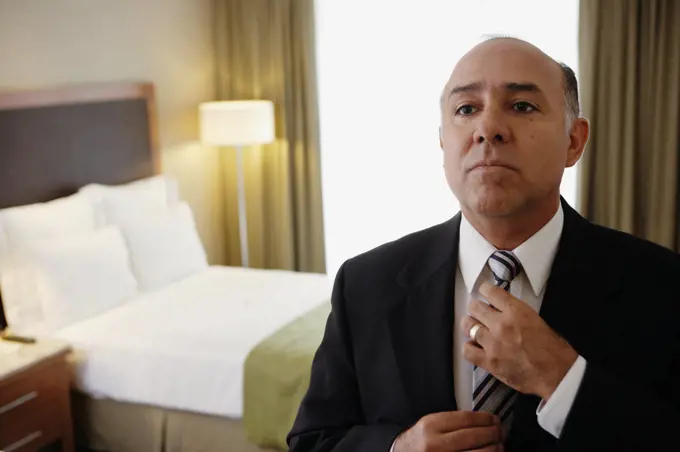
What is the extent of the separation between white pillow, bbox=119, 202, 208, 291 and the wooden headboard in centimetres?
37

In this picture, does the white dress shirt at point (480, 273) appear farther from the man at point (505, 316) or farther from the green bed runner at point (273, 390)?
the green bed runner at point (273, 390)

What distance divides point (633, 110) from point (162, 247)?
8.52 ft

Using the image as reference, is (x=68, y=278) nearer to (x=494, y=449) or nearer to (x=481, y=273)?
(x=481, y=273)

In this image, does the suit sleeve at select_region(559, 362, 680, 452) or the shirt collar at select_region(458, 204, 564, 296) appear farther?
the shirt collar at select_region(458, 204, 564, 296)

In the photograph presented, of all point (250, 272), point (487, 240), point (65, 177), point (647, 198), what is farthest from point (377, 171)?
point (487, 240)

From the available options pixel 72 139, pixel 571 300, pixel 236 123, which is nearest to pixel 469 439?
pixel 571 300

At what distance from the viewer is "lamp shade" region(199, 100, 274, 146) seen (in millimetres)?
4367

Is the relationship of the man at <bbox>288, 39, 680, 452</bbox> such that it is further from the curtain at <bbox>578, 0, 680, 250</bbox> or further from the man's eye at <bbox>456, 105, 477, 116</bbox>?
the curtain at <bbox>578, 0, 680, 250</bbox>

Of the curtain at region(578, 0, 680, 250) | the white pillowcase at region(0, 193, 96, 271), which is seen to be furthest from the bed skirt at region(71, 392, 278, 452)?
the curtain at region(578, 0, 680, 250)

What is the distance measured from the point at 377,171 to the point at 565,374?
3.68 meters

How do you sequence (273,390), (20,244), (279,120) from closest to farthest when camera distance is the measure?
(273,390), (20,244), (279,120)

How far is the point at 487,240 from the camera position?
1.23m

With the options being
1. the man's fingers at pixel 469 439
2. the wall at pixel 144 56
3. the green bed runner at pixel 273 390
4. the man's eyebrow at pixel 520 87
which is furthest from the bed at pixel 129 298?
the man's eyebrow at pixel 520 87

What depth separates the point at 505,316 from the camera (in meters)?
1.07
